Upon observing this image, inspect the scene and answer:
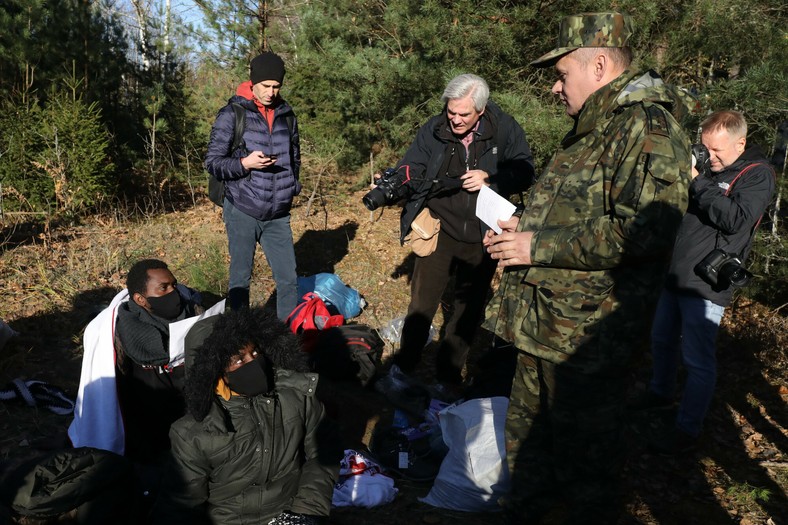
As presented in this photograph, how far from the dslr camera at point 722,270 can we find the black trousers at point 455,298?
1.25m

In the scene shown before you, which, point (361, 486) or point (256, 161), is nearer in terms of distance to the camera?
point (361, 486)

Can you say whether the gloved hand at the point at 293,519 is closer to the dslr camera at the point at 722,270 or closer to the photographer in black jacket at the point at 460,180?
the photographer in black jacket at the point at 460,180

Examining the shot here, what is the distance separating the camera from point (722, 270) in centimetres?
330

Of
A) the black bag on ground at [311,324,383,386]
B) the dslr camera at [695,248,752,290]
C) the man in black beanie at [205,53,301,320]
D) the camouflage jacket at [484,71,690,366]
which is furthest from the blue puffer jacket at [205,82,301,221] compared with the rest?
the dslr camera at [695,248,752,290]

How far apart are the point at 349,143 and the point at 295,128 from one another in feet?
11.7

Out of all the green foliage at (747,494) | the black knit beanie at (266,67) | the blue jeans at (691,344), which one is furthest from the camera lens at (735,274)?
the black knit beanie at (266,67)

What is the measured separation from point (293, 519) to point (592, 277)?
60.7 inches

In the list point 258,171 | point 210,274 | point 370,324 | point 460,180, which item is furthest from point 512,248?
point 210,274

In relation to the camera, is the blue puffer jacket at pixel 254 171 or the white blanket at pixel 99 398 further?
the blue puffer jacket at pixel 254 171

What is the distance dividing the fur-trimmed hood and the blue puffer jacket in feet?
5.32

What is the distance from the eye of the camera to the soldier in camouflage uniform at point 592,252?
2.06m

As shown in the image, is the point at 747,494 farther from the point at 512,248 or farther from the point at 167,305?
the point at 167,305

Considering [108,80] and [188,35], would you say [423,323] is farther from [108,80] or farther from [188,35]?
[188,35]

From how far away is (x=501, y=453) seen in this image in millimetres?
3086
